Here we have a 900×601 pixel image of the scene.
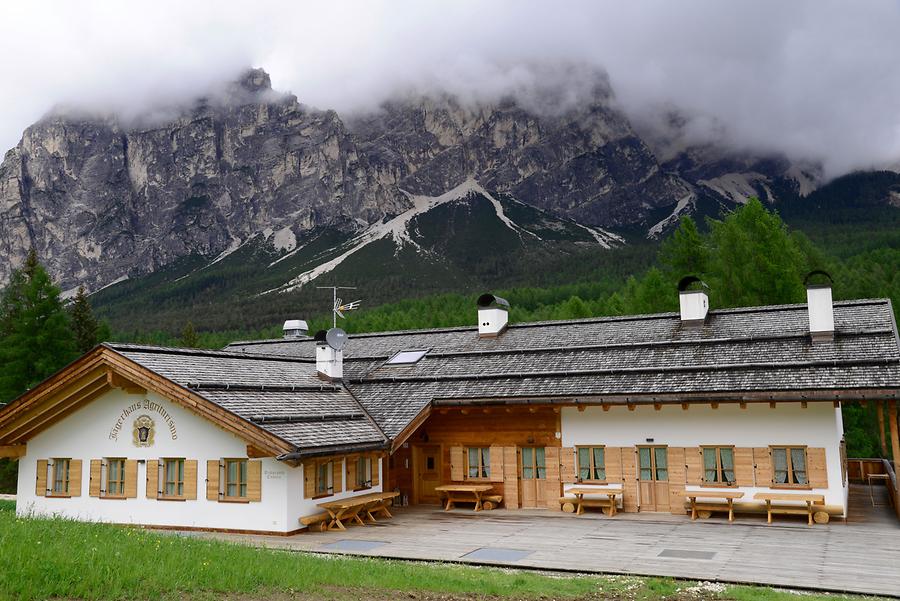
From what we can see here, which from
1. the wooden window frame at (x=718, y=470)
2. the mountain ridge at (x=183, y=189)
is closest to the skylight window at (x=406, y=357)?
the wooden window frame at (x=718, y=470)

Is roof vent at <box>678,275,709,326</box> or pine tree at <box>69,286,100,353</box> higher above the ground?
pine tree at <box>69,286,100,353</box>

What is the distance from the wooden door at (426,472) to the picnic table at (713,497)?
7.09m

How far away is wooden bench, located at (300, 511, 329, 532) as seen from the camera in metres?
17.0

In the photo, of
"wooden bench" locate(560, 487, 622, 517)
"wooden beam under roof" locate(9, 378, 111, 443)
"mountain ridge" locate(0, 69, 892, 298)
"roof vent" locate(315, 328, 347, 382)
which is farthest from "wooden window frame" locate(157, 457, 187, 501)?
"mountain ridge" locate(0, 69, 892, 298)

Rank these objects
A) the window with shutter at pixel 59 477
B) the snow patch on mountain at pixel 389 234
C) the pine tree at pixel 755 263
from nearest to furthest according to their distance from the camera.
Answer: the window with shutter at pixel 59 477 < the pine tree at pixel 755 263 < the snow patch on mountain at pixel 389 234

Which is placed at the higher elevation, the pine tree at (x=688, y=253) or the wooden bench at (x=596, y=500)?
the pine tree at (x=688, y=253)

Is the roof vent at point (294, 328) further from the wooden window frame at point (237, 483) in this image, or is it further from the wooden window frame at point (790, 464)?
the wooden window frame at point (790, 464)

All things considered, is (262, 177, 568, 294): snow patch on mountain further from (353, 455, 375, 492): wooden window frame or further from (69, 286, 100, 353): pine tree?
(353, 455, 375, 492): wooden window frame

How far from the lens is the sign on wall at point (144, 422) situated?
18.2m

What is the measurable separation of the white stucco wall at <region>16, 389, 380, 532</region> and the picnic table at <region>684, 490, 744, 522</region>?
28.0 feet

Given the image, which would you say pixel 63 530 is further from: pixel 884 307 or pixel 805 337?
pixel 884 307

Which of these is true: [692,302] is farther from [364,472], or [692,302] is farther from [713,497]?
[364,472]

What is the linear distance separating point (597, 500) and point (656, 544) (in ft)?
14.2

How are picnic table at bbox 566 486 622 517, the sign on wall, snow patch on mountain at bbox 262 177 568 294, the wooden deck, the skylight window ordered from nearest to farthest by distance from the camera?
the wooden deck
the sign on wall
picnic table at bbox 566 486 622 517
the skylight window
snow patch on mountain at bbox 262 177 568 294
